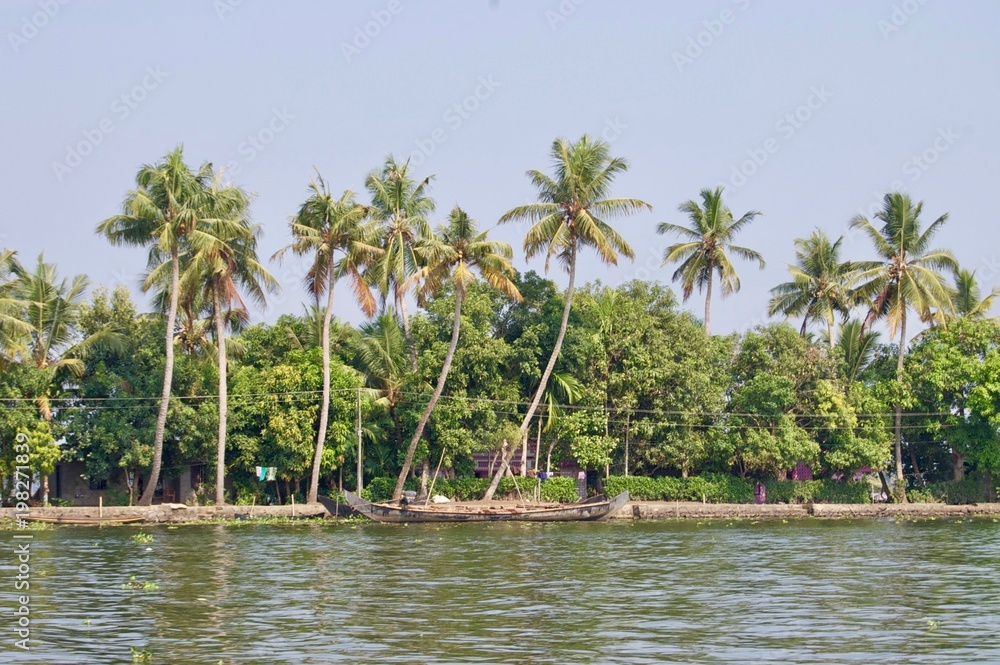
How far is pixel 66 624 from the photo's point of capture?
754 inches

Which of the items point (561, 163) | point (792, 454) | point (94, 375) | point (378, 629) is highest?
point (561, 163)

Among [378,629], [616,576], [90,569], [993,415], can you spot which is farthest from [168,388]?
[993,415]

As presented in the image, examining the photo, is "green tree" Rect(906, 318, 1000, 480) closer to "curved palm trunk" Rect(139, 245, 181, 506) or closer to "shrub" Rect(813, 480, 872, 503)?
"shrub" Rect(813, 480, 872, 503)

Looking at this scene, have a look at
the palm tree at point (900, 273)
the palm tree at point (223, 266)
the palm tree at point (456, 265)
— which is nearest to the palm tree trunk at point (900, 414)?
the palm tree at point (900, 273)

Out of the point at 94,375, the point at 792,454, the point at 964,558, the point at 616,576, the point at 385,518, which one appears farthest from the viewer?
the point at 792,454

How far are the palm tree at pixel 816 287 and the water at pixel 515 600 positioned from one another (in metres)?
24.1

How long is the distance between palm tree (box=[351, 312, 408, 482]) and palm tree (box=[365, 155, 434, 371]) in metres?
0.57

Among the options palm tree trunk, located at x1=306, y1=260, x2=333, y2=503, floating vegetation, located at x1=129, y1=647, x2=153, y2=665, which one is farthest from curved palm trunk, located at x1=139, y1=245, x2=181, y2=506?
floating vegetation, located at x1=129, y1=647, x2=153, y2=665

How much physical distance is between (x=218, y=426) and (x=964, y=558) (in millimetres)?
30677

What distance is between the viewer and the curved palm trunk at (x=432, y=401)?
47656mm

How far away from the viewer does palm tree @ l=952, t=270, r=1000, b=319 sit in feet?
188

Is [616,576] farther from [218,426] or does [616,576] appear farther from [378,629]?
[218,426]

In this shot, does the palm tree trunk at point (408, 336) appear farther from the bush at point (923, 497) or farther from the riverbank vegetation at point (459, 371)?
the bush at point (923, 497)

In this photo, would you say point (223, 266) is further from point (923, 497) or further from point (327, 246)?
point (923, 497)
